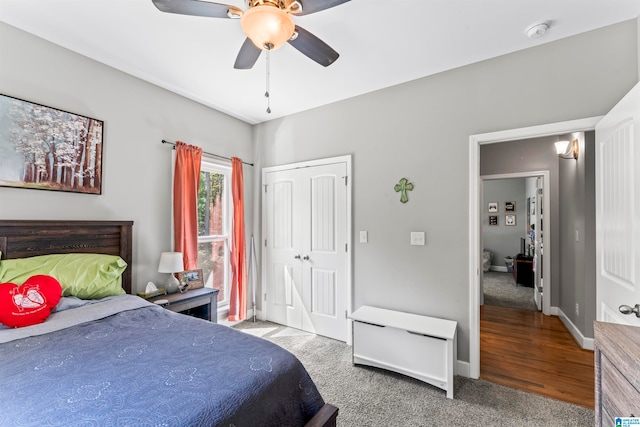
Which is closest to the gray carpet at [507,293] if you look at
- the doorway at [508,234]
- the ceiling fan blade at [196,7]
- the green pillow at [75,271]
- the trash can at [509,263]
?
the doorway at [508,234]

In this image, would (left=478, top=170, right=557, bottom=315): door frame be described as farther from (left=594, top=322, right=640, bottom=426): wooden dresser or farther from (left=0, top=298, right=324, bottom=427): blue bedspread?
(left=0, top=298, right=324, bottom=427): blue bedspread

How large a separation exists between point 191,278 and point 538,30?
141 inches

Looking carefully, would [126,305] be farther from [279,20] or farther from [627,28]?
[627,28]

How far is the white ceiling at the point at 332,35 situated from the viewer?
6.29 feet

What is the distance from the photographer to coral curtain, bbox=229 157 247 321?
3.64 meters

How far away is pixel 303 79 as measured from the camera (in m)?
2.84

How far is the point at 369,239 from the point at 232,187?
1798mm

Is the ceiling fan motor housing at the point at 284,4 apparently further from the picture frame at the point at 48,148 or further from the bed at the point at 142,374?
the picture frame at the point at 48,148

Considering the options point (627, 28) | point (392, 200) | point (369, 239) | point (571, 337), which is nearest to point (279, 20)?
point (392, 200)

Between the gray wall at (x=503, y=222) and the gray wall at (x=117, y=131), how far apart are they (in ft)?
23.1

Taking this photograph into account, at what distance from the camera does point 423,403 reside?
2.16 meters

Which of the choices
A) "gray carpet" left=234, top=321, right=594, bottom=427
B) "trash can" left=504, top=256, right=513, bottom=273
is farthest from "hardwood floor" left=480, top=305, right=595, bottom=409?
"trash can" left=504, top=256, right=513, bottom=273

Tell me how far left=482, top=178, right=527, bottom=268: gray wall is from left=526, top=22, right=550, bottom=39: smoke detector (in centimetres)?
578

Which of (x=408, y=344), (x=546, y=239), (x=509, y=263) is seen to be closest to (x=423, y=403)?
(x=408, y=344)
